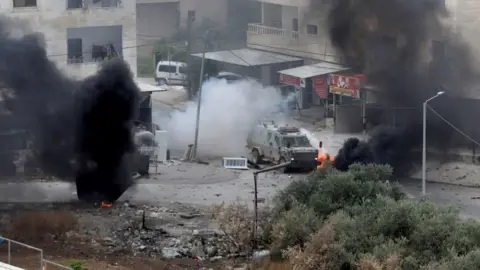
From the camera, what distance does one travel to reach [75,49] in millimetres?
44250

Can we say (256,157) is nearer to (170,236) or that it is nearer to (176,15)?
(170,236)

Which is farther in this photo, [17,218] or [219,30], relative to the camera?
[219,30]

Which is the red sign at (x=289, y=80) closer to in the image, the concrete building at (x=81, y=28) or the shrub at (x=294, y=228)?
the concrete building at (x=81, y=28)

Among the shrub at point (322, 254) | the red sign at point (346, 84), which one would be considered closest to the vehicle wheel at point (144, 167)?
the red sign at point (346, 84)

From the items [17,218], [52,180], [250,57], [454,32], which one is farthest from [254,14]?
[17,218]

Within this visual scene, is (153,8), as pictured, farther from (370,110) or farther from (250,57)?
(370,110)

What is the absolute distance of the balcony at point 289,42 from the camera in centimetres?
4738

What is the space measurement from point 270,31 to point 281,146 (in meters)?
15.9

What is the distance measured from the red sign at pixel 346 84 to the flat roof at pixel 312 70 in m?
0.91

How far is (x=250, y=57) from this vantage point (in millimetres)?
52469

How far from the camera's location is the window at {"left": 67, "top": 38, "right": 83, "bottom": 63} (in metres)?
44.0

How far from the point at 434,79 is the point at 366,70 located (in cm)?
267

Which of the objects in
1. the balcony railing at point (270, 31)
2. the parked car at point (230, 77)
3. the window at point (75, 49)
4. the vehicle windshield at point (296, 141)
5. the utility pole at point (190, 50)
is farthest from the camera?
the utility pole at point (190, 50)

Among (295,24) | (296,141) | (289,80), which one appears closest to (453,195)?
(296,141)
